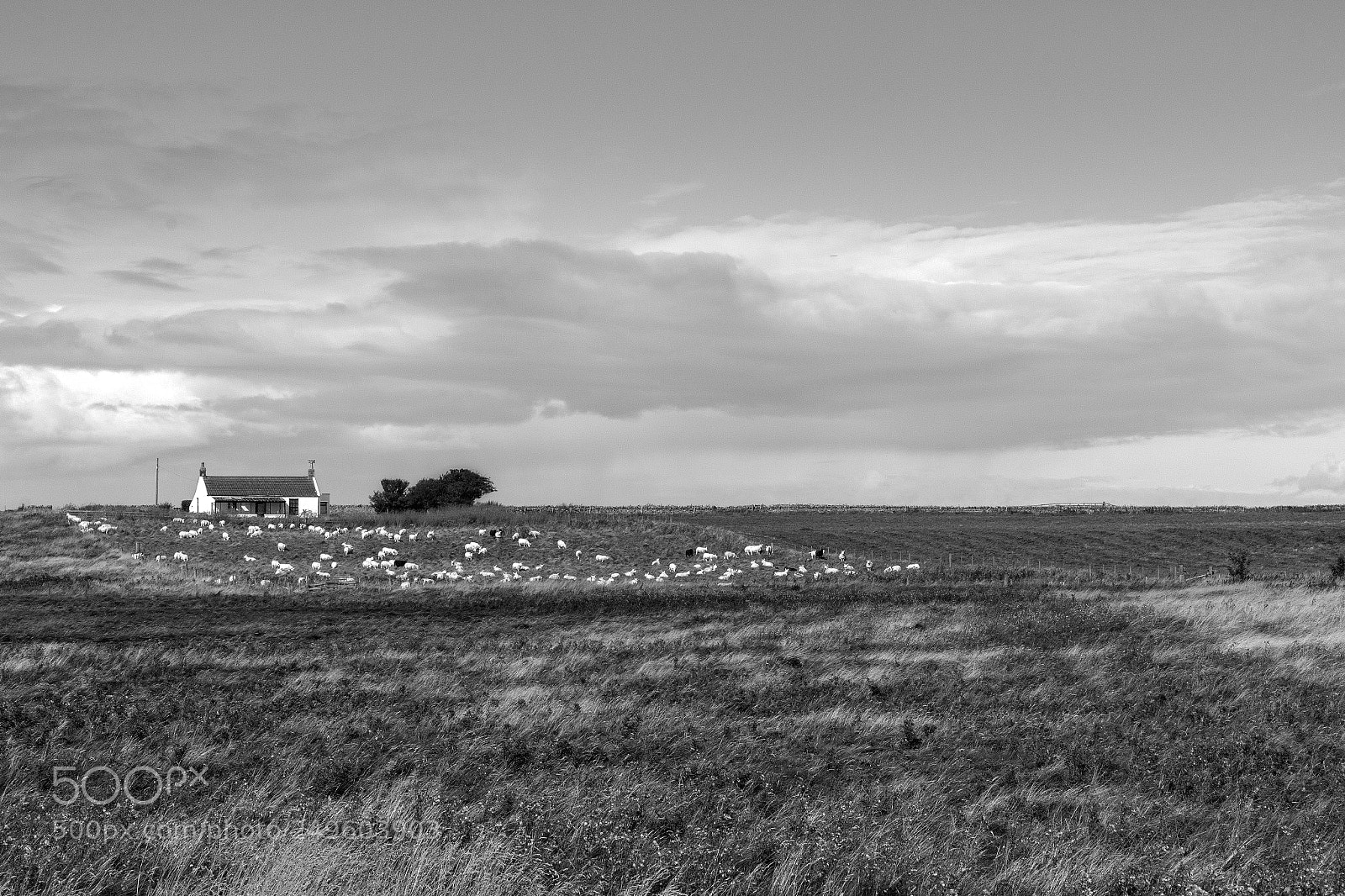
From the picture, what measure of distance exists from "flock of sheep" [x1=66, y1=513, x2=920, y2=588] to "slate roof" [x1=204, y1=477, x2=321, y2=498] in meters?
46.9

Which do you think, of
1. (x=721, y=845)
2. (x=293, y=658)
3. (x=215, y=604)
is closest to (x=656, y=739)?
(x=721, y=845)

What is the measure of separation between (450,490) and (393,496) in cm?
722

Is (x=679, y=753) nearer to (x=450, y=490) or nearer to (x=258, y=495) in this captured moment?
(x=450, y=490)

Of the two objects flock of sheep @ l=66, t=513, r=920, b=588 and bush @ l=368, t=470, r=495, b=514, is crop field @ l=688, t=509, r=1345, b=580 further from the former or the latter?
bush @ l=368, t=470, r=495, b=514

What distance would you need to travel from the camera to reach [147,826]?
10023 mm

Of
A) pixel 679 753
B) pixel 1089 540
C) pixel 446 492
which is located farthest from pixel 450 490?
pixel 679 753

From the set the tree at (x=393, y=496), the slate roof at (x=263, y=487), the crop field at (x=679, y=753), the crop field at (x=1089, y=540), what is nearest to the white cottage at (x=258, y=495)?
the slate roof at (x=263, y=487)

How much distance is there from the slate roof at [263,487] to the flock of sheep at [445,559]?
46.9 m

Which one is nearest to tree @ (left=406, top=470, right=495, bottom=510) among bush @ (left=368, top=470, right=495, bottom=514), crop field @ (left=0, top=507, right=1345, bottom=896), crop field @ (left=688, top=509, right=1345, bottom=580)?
bush @ (left=368, top=470, right=495, bottom=514)

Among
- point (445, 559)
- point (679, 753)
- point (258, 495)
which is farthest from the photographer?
point (258, 495)

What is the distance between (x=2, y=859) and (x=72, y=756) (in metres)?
5.10

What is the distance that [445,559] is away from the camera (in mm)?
62938

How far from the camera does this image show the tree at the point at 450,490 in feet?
318

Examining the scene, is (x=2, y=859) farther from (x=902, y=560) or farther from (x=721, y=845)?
(x=902, y=560)
